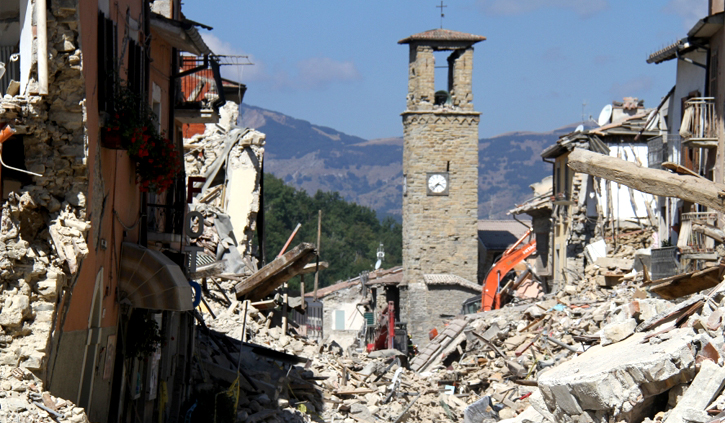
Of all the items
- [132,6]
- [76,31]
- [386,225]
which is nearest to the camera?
[76,31]

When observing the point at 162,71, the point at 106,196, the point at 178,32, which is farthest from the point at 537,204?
the point at 106,196

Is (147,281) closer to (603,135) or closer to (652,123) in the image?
(652,123)

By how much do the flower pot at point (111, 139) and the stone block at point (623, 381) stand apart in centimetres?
569

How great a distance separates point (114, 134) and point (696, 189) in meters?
6.65

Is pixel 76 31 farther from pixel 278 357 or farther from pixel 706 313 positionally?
pixel 278 357

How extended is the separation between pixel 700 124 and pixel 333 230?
90.2 meters

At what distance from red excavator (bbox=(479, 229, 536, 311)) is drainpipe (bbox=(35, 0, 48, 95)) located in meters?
34.5

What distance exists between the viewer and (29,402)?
8180mm

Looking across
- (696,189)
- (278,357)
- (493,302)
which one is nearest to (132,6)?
(696,189)

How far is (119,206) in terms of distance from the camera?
12.4 m

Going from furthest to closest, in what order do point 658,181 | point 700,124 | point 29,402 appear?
1. point 700,124
2. point 658,181
3. point 29,402

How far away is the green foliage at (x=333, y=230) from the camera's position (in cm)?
10175

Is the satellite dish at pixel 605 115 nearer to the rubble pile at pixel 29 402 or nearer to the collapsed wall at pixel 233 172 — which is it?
the collapsed wall at pixel 233 172

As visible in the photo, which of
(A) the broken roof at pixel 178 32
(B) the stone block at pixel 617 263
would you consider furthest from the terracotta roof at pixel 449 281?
(A) the broken roof at pixel 178 32
